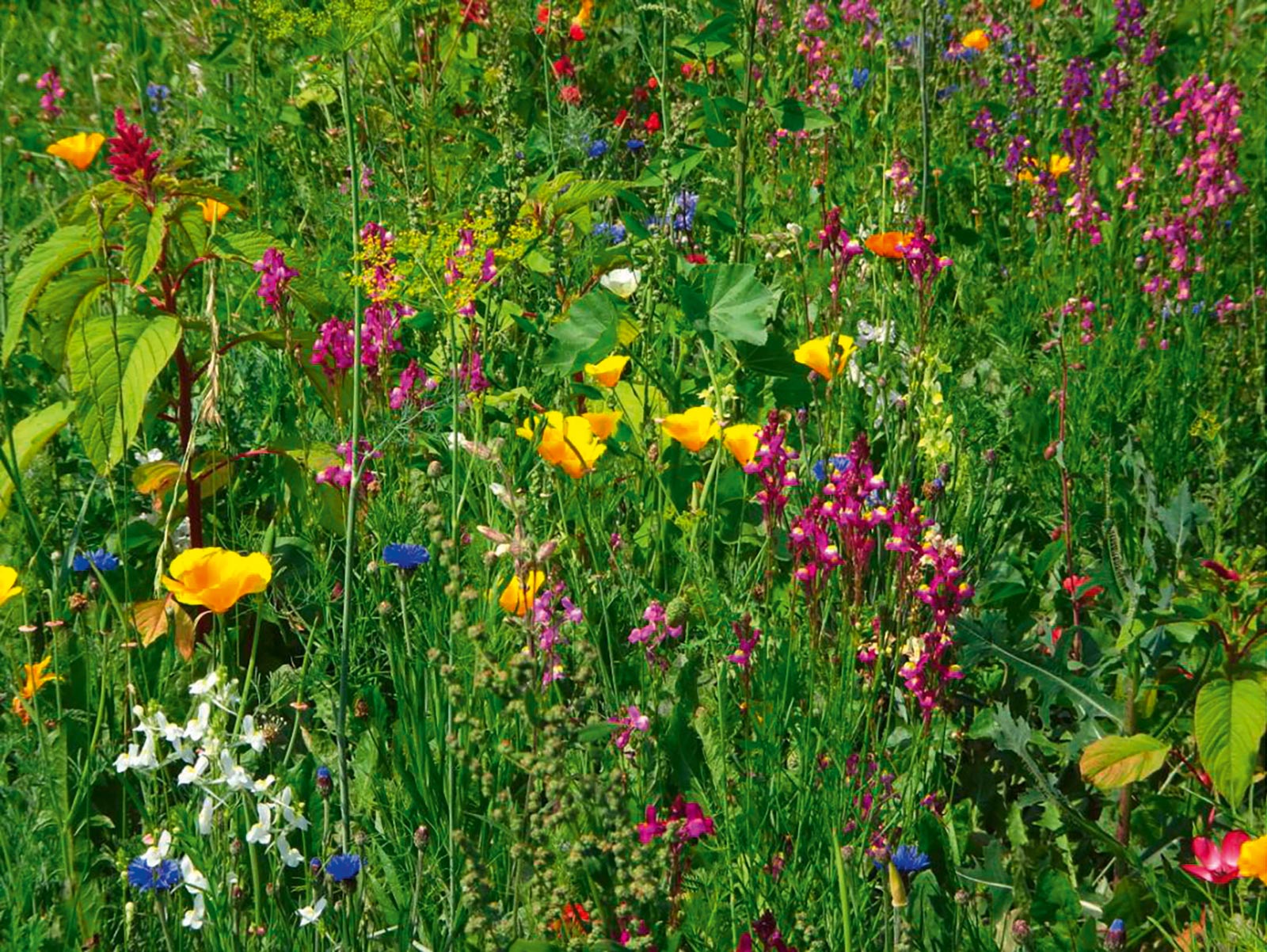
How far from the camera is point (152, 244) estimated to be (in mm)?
2062

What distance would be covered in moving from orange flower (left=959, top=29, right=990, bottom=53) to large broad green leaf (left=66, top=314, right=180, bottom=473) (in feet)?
10.7

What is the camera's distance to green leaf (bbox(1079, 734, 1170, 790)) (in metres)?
1.83

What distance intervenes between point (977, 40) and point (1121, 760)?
334 centimetres

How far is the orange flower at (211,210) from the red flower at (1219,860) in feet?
6.20

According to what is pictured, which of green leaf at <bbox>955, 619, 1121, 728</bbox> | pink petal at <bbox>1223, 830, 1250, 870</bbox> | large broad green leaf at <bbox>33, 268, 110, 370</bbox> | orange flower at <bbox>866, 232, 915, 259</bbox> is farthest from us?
orange flower at <bbox>866, 232, 915, 259</bbox>

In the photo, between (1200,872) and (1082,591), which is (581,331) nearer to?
(1082,591)

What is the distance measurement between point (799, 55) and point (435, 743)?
11.8 ft

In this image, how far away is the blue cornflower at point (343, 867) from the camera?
1.52 m

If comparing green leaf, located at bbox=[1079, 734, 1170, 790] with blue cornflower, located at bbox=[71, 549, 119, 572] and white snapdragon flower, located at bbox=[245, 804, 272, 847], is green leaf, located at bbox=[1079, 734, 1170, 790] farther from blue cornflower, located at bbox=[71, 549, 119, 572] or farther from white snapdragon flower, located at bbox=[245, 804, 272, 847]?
blue cornflower, located at bbox=[71, 549, 119, 572]

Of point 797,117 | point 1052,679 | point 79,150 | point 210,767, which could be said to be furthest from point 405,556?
point 79,150

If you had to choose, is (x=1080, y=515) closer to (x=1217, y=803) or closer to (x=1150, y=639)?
(x=1150, y=639)

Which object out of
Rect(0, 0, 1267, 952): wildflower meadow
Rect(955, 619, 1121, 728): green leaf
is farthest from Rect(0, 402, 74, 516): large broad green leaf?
Rect(955, 619, 1121, 728): green leaf

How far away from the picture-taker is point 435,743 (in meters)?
1.88

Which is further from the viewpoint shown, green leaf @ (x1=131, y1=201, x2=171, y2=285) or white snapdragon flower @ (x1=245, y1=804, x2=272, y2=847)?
green leaf @ (x1=131, y1=201, x2=171, y2=285)
